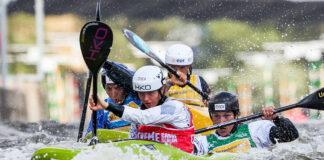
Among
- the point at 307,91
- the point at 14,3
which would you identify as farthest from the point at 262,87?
the point at 14,3

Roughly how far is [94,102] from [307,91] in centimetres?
1067

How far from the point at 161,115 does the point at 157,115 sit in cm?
4

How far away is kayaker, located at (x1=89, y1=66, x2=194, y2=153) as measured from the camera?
5.71 meters

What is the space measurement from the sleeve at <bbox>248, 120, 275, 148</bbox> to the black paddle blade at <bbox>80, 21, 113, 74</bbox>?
1821 millimetres

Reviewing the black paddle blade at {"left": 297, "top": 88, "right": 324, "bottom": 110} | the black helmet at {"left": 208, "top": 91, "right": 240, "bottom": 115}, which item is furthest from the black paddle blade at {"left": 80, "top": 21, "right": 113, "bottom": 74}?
the black paddle blade at {"left": 297, "top": 88, "right": 324, "bottom": 110}

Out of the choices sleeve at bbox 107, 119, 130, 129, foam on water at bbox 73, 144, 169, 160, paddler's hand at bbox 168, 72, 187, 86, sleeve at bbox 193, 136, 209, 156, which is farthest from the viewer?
sleeve at bbox 107, 119, 130, 129

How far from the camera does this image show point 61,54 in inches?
672

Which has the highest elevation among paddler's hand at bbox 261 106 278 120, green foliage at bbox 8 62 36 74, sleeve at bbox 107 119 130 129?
green foliage at bbox 8 62 36 74

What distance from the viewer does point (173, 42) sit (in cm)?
1881

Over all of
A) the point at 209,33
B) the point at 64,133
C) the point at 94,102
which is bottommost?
the point at 64,133

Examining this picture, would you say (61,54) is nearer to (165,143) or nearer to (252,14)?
(252,14)

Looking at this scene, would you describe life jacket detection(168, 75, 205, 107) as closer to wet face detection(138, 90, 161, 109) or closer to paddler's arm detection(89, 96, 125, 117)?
wet face detection(138, 90, 161, 109)

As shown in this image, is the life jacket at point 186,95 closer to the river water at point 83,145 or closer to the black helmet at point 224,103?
the river water at point 83,145

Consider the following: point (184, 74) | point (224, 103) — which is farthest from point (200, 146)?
point (184, 74)
